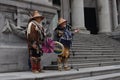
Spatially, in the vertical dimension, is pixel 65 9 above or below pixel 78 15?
above

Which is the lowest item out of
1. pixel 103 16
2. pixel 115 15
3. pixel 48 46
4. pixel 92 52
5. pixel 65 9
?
pixel 92 52

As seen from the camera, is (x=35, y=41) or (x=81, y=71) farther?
(x=81, y=71)

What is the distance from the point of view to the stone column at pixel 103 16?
86.2 ft

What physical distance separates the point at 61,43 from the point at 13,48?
1623 mm

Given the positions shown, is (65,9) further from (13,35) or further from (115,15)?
(13,35)

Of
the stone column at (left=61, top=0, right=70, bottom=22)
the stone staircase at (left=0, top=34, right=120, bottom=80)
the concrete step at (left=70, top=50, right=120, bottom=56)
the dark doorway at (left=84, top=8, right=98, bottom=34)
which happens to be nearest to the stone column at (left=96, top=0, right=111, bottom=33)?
the stone column at (left=61, top=0, right=70, bottom=22)

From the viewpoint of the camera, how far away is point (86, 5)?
103 ft

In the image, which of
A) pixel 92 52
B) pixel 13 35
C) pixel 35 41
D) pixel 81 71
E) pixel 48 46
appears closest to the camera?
pixel 35 41

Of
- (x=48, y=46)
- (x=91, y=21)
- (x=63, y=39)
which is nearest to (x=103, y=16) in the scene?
(x=91, y=21)

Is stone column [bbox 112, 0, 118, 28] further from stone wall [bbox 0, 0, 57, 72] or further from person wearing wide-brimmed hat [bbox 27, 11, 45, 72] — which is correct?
person wearing wide-brimmed hat [bbox 27, 11, 45, 72]

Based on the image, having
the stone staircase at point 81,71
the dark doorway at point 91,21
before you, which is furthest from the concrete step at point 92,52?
the dark doorway at point 91,21

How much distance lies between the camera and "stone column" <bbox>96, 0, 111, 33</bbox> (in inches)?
1035

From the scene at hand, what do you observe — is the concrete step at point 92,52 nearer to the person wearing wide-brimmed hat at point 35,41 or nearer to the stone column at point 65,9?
the person wearing wide-brimmed hat at point 35,41

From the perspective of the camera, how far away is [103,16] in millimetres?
26531
